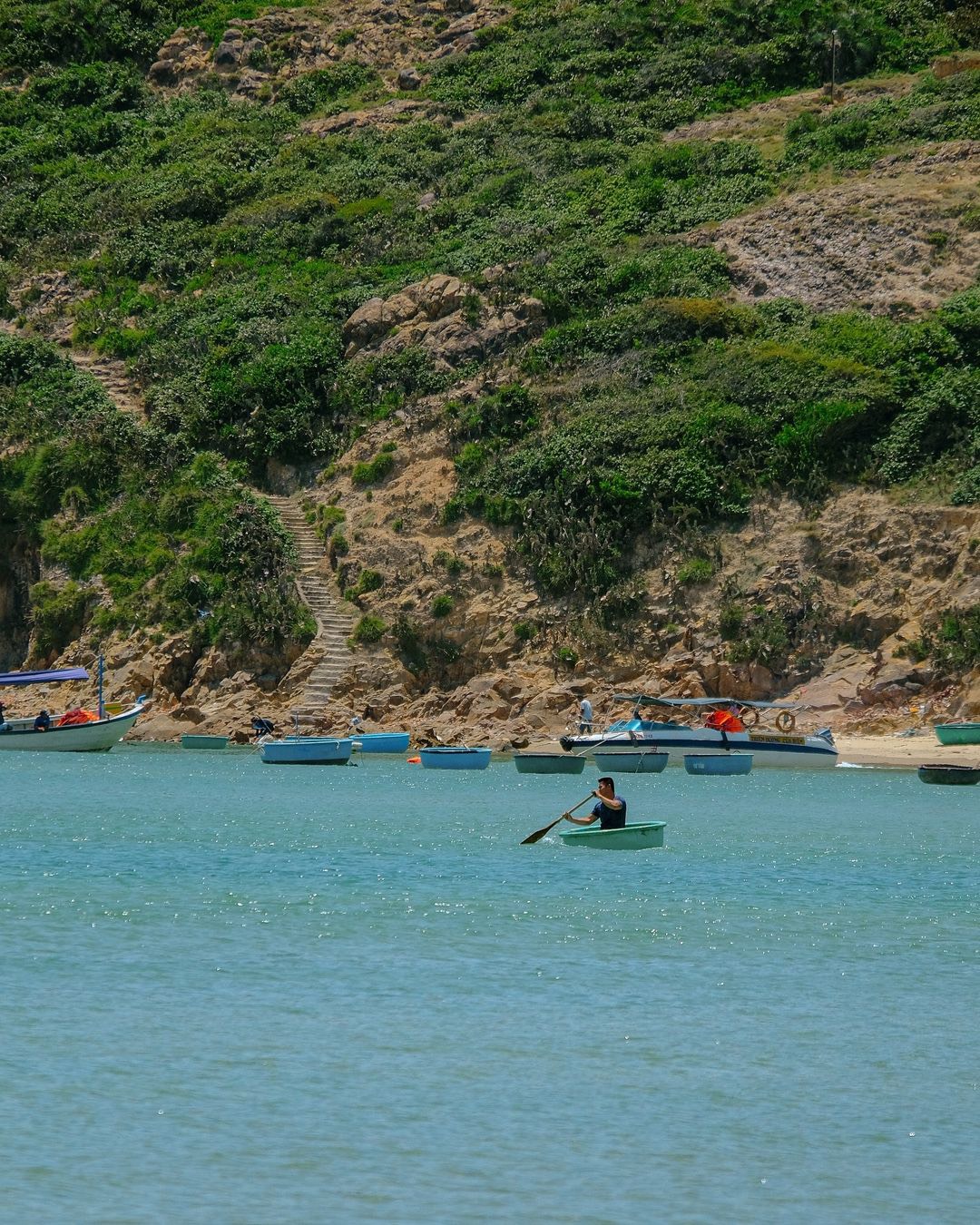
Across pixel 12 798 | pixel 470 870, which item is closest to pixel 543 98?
pixel 12 798

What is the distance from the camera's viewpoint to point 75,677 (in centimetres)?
4981

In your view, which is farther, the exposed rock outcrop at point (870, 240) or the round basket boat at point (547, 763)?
the exposed rock outcrop at point (870, 240)

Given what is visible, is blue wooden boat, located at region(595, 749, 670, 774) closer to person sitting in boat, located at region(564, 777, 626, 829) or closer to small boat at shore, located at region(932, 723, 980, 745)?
small boat at shore, located at region(932, 723, 980, 745)

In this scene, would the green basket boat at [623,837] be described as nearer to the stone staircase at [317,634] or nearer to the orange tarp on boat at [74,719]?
the stone staircase at [317,634]

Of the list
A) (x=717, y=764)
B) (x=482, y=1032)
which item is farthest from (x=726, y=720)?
(x=482, y=1032)

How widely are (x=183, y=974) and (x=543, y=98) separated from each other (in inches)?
2495

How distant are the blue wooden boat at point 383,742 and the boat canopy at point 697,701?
18.9 feet

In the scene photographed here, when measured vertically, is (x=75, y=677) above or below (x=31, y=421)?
below

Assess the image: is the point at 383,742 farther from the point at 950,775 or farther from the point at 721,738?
the point at 950,775

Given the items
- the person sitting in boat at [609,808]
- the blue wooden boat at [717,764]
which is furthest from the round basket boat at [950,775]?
the person sitting in boat at [609,808]

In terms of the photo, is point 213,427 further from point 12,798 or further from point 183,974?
point 183,974

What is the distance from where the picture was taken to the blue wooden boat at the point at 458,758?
4238 cm

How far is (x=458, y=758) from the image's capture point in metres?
42.4

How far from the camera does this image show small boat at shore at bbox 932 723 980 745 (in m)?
40.7
